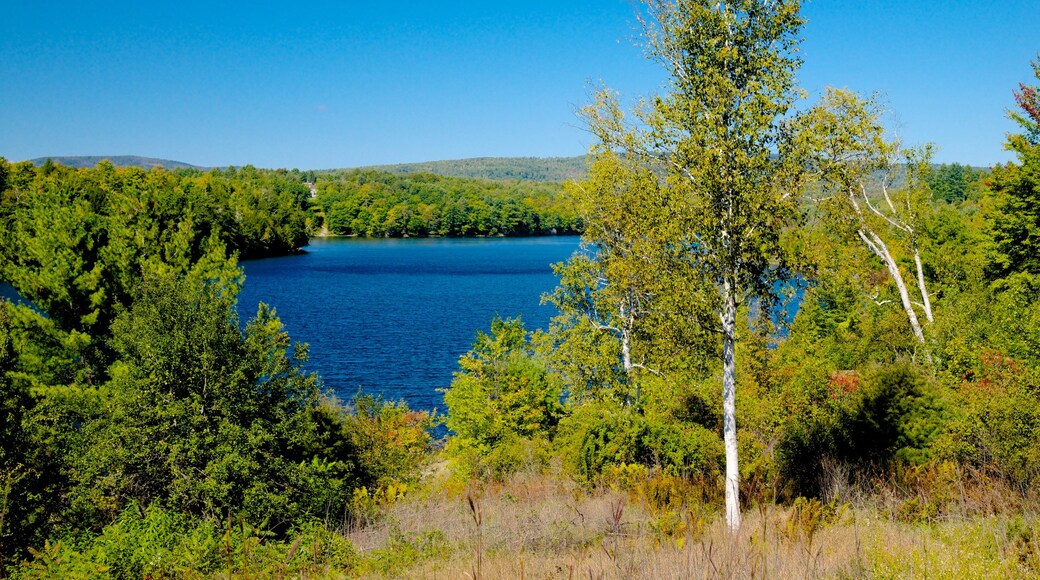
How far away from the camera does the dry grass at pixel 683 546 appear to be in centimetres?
461

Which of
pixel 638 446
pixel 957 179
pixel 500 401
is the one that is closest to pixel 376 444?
pixel 500 401

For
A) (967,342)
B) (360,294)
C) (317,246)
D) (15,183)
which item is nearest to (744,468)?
(967,342)

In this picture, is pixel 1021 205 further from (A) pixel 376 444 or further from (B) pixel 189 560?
(B) pixel 189 560

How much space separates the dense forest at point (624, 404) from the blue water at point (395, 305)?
15.9m

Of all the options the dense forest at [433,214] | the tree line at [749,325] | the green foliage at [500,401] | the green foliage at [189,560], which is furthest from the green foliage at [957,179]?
the green foliage at [189,560]

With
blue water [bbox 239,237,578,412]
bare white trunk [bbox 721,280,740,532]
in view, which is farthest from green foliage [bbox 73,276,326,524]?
blue water [bbox 239,237,578,412]

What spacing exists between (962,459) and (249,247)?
12029 cm

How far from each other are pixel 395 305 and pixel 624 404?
50.6m

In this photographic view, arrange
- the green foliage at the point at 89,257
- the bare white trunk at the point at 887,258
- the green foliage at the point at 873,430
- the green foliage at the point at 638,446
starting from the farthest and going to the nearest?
the green foliage at the point at 89,257 → the bare white trunk at the point at 887,258 → the green foliage at the point at 638,446 → the green foliage at the point at 873,430

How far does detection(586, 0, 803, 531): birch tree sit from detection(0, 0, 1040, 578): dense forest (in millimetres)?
47

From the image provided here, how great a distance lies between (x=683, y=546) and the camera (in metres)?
5.59

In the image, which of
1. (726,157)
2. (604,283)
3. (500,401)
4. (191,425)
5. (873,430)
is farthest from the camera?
(500,401)

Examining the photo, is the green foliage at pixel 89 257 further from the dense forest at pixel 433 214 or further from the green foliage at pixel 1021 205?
the dense forest at pixel 433 214

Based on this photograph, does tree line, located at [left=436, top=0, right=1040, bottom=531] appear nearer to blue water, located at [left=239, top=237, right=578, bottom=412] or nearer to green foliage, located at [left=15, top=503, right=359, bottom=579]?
A: green foliage, located at [left=15, top=503, right=359, bottom=579]
